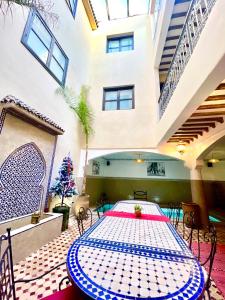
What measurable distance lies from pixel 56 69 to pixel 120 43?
4.40 metres

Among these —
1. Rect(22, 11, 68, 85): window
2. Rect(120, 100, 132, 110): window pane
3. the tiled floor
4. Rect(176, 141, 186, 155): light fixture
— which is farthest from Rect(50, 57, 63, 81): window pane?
the tiled floor

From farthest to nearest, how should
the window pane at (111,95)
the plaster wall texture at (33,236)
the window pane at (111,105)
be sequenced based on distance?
the window pane at (111,95)
the window pane at (111,105)
the plaster wall texture at (33,236)

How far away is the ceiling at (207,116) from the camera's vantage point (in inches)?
87.8

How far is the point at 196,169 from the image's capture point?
4.77m

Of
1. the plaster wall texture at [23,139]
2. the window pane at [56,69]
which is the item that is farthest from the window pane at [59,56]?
the plaster wall texture at [23,139]

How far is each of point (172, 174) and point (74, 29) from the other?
8.15 m

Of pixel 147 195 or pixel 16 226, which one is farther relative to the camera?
pixel 147 195

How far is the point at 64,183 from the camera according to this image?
4.20 m

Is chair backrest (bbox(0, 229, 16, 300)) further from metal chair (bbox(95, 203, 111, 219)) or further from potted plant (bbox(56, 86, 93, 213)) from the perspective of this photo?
potted plant (bbox(56, 86, 93, 213))

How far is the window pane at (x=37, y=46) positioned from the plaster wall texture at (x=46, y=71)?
0.25 m

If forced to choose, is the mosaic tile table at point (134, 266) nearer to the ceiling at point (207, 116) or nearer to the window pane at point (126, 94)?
the ceiling at point (207, 116)

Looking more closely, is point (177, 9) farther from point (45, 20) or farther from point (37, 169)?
point (37, 169)

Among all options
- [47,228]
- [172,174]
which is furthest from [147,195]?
[47,228]

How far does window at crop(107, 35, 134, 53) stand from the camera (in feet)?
24.1
